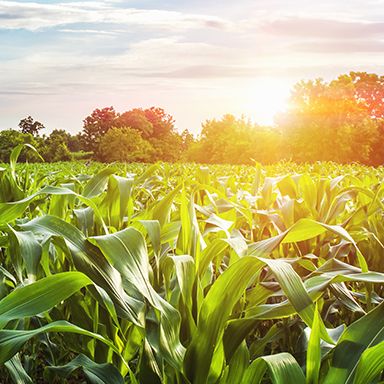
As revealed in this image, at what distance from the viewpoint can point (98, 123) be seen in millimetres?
73188

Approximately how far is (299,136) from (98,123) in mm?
29387

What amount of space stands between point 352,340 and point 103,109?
74543 mm

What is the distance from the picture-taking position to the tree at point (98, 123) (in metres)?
72.3

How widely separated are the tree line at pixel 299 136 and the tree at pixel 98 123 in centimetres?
961

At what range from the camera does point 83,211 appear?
6.11 ft

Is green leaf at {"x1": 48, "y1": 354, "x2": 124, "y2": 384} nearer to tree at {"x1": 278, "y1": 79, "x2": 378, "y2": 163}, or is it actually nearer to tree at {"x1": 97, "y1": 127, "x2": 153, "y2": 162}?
tree at {"x1": 97, "y1": 127, "x2": 153, "y2": 162}

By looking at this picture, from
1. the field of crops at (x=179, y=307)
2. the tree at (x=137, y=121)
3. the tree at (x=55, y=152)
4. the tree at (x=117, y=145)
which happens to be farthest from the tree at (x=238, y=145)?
the field of crops at (x=179, y=307)

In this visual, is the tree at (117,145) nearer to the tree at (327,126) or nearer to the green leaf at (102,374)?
the tree at (327,126)

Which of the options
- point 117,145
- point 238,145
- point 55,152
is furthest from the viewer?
point 238,145

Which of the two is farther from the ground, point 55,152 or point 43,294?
point 43,294

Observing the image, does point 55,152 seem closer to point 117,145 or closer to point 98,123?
point 117,145

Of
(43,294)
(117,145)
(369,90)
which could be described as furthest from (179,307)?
(369,90)

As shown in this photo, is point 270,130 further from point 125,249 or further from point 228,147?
point 125,249

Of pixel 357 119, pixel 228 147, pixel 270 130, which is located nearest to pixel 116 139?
pixel 228 147
